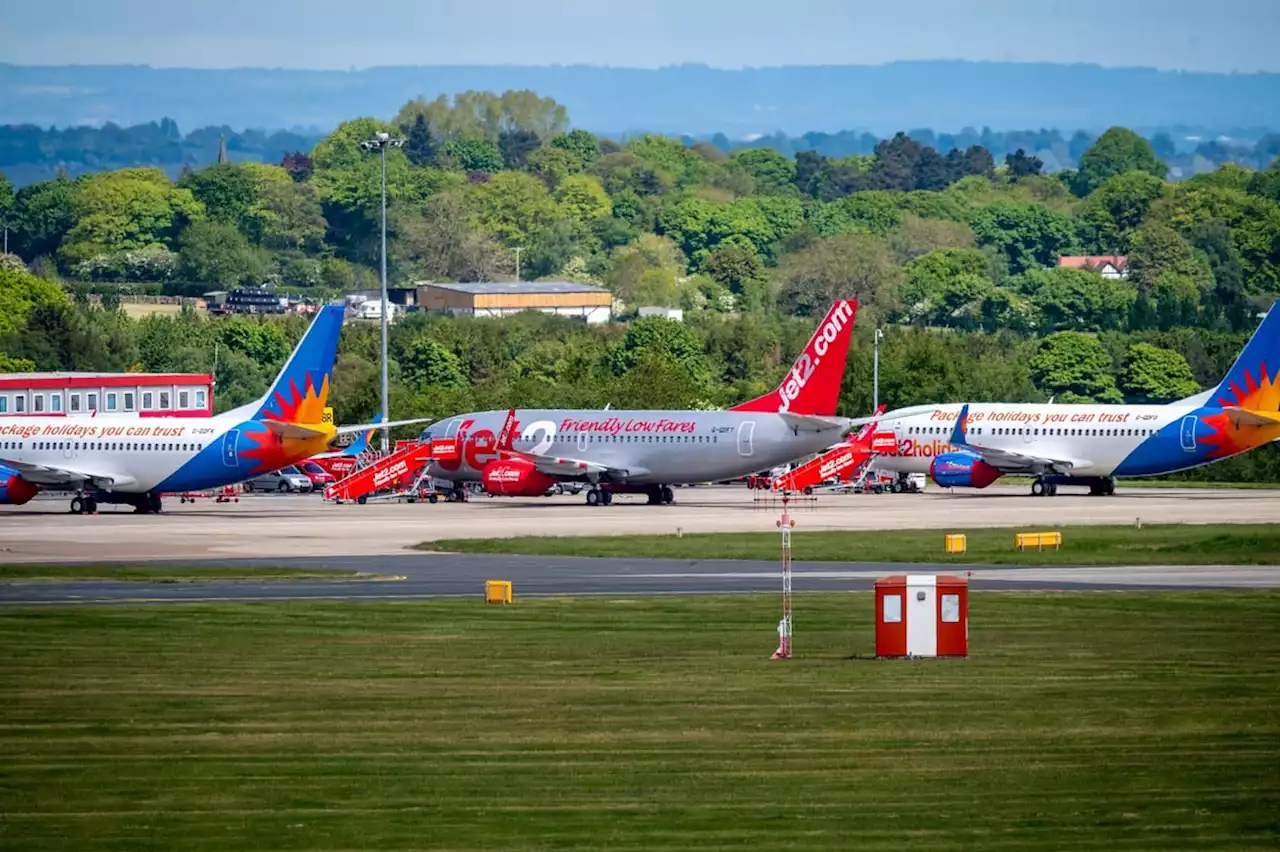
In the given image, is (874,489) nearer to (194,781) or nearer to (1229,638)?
(1229,638)

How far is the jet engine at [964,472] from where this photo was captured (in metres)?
114

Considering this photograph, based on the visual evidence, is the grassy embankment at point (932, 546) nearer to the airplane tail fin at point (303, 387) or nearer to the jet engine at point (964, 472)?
the airplane tail fin at point (303, 387)

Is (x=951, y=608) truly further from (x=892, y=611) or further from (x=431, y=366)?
(x=431, y=366)

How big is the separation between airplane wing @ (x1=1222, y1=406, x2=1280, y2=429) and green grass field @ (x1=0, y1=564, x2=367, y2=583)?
5187 cm

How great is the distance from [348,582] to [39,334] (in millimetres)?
116299

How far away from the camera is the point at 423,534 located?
8244 centimetres

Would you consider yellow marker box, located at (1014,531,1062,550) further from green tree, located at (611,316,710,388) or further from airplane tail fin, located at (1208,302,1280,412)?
green tree, located at (611,316,710,388)

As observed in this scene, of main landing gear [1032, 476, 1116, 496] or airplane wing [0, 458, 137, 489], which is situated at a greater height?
airplane wing [0, 458, 137, 489]

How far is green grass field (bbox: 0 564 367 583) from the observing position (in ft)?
208

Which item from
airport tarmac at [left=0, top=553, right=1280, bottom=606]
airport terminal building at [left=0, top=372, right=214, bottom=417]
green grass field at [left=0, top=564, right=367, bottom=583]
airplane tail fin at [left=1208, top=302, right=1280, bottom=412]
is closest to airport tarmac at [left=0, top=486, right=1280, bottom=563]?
green grass field at [left=0, top=564, right=367, bottom=583]

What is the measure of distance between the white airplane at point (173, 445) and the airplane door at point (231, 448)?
0.13ft

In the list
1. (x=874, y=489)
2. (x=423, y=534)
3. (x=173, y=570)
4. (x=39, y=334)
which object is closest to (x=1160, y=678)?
(x=173, y=570)

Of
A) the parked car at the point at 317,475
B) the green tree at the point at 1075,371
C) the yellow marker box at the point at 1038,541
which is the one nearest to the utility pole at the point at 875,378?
the green tree at the point at 1075,371

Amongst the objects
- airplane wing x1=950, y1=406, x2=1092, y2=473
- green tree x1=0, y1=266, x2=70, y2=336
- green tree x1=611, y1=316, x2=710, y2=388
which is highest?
green tree x1=0, y1=266, x2=70, y2=336
